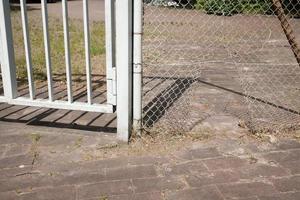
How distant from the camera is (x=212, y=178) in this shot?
348 centimetres

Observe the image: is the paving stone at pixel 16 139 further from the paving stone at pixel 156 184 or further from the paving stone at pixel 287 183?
the paving stone at pixel 287 183

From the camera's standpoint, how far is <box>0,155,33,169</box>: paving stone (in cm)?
370

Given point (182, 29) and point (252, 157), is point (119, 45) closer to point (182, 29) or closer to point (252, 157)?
point (252, 157)

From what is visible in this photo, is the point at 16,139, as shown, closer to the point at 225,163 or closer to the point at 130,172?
the point at 130,172

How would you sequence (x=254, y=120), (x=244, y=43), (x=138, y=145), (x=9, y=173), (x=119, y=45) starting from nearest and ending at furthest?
(x=9, y=173) → (x=119, y=45) → (x=138, y=145) → (x=254, y=120) → (x=244, y=43)

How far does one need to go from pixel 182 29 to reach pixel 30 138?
359 inches

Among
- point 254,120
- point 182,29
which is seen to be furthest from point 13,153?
point 182,29

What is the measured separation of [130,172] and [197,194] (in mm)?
688

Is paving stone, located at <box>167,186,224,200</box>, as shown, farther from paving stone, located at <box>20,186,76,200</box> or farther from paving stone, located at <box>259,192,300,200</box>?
paving stone, located at <box>20,186,76,200</box>

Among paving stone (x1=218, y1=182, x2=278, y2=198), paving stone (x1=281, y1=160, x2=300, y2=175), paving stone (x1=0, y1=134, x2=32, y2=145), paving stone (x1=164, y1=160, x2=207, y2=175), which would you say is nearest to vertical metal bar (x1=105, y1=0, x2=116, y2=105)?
paving stone (x1=164, y1=160, x2=207, y2=175)

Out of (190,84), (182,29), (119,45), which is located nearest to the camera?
(119,45)

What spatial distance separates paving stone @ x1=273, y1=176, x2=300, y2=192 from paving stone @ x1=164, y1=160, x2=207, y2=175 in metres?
0.66

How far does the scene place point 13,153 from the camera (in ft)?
12.9

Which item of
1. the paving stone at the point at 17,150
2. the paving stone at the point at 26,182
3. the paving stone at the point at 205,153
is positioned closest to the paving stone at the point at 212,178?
the paving stone at the point at 205,153
